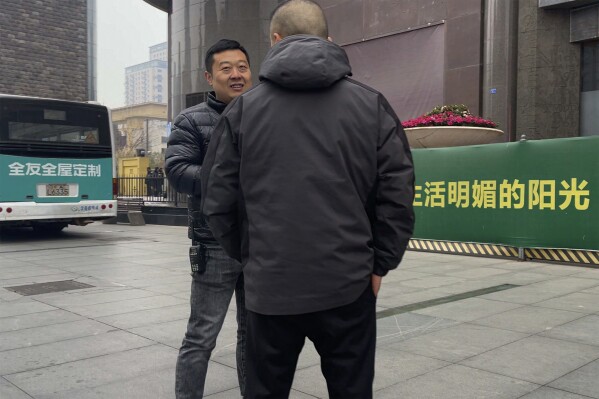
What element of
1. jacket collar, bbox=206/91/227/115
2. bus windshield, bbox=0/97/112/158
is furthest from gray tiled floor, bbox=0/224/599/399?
bus windshield, bbox=0/97/112/158

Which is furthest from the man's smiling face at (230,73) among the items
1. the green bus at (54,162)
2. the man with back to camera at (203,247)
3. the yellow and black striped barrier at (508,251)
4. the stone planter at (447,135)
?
the green bus at (54,162)

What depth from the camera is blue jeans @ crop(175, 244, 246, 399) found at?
3013mm

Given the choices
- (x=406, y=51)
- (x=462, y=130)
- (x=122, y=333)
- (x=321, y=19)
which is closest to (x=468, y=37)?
(x=406, y=51)

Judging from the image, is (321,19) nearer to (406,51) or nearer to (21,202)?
(21,202)

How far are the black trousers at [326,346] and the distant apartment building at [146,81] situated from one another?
160268 mm

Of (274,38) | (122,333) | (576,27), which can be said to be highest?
(576,27)

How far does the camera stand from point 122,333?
520 cm

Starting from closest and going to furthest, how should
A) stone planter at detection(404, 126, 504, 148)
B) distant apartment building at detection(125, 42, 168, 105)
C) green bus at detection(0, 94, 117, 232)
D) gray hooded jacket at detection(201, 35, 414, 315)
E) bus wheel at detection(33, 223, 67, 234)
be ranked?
gray hooded jacket at detection(201, 35, 414, 315) < stone planter at detection(404, 126, 504, 148) < green bus at detection(0, 94, 117, 232) < bus wheel at detection(33, 223, 67, 234) < distant apartment building at detection(125, 42, 168, 105)

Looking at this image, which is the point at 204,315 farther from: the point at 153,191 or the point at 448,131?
the point at 153,191

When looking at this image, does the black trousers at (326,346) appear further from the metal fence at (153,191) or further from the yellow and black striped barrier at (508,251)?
the metal fence at (153,191)

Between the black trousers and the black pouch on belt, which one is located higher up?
the black pouch on belt

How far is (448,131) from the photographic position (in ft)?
38.0

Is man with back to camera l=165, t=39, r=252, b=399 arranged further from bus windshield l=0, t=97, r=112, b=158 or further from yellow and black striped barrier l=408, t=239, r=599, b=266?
bus windshield l=0, t=97, r=112, b=158

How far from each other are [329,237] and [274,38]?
858 mm
